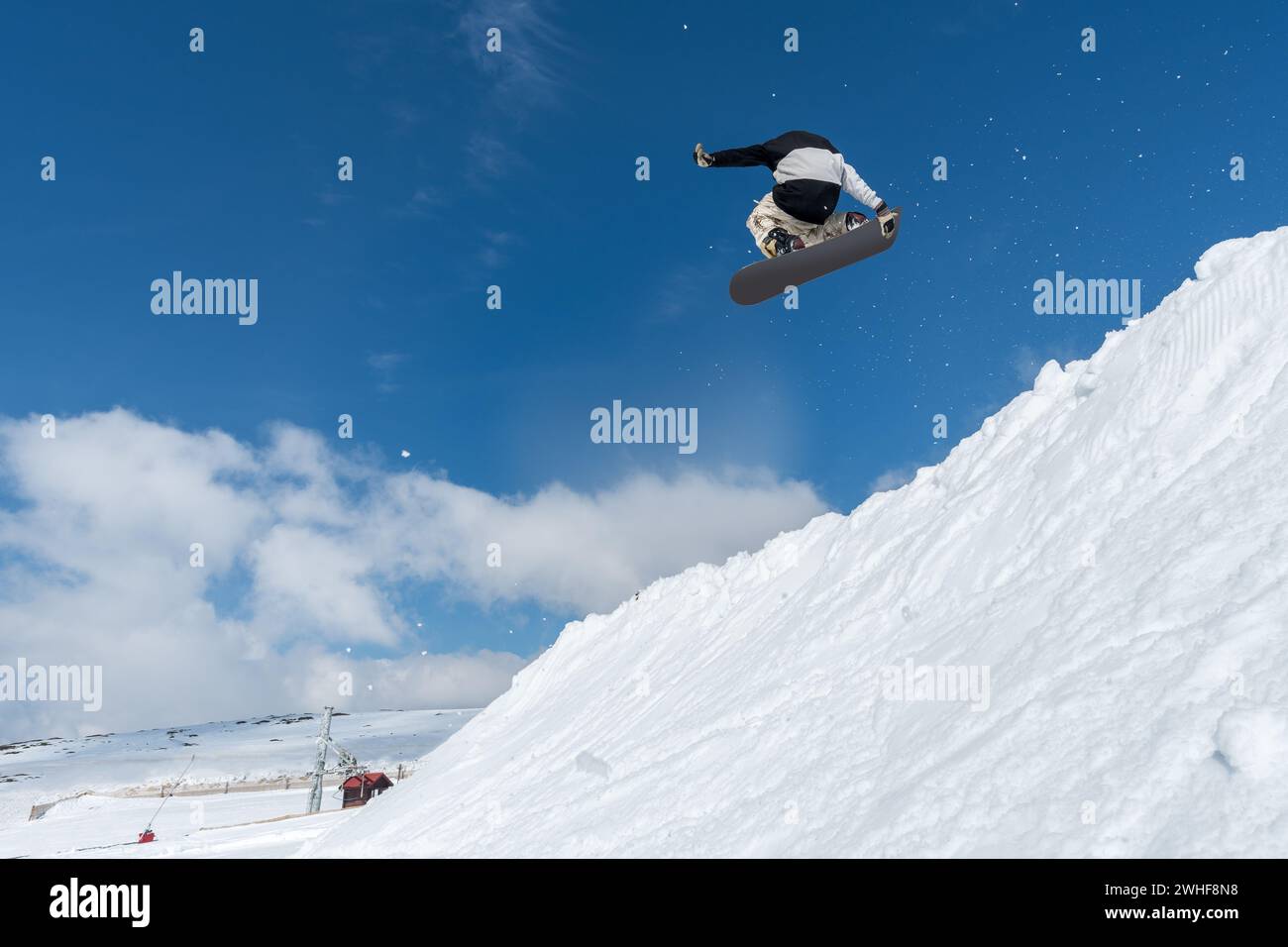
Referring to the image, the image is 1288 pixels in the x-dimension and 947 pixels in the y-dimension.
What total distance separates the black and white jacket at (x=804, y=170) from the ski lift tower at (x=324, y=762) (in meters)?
27.6

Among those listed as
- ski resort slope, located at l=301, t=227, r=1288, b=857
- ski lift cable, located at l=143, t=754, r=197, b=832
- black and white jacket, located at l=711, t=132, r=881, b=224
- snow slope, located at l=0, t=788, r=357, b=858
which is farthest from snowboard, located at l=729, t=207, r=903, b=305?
ski lift cable, located at l=143, t=754, r=197, b=832

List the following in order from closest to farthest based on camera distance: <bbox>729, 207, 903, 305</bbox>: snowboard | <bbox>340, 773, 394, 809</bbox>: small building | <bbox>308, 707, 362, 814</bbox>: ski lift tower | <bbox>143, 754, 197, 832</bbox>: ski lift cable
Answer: <bbox>729, 207, 903, 305</bbox>: snowboard < <bbox>308, 707, 362, 814</bbox>: ski lift tower < <bbox>340, 773, 394, 809</bbox>: small building < <bbox>143, 754, 197, 832</bbox>: ski lift cable

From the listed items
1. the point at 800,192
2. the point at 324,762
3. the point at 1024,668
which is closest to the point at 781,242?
the point at 800,192

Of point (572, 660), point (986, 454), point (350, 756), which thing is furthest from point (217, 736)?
point (986, 454)

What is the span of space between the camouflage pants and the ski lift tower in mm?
27065

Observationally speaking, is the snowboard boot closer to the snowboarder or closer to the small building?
the snowboarder

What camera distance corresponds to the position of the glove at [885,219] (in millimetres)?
8492

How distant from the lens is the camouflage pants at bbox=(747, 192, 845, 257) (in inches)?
341

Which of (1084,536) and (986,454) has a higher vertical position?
(986,454)

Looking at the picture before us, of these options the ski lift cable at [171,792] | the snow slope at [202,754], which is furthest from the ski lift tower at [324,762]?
the snow slope at [202,754]

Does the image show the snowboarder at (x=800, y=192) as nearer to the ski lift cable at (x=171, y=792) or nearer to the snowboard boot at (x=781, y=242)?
the snowboard boot at (x=781, y=242)
